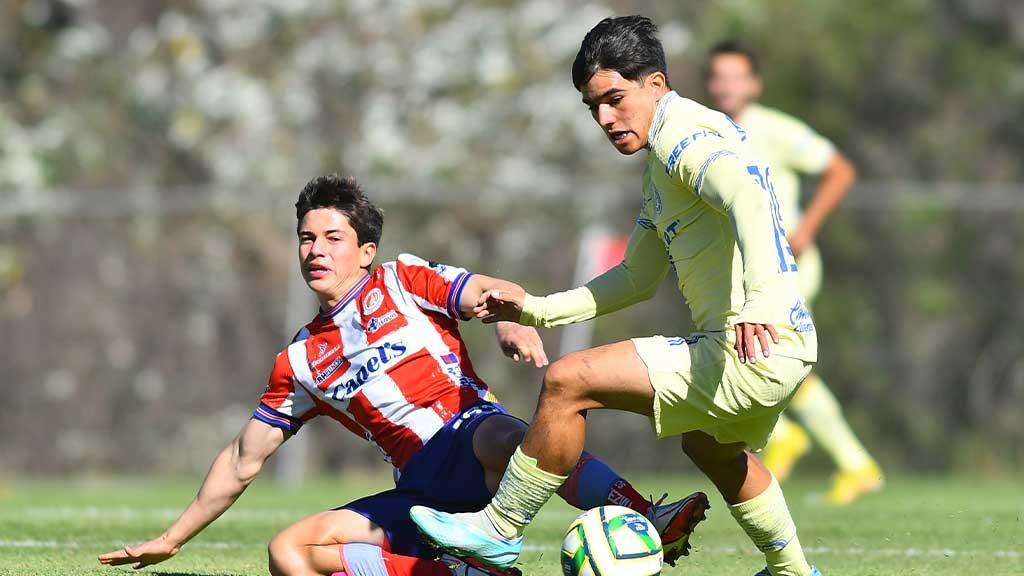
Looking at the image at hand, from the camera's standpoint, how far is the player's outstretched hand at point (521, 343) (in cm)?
428

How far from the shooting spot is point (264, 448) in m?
4.62

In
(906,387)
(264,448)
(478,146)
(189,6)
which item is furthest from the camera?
(189,6)

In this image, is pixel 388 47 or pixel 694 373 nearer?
pixel 694 373

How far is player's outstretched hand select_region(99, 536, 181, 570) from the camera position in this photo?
172 inches

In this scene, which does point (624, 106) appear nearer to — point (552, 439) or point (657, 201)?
point (657, 201)

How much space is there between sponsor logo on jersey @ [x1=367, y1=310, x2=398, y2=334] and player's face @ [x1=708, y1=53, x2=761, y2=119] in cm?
347

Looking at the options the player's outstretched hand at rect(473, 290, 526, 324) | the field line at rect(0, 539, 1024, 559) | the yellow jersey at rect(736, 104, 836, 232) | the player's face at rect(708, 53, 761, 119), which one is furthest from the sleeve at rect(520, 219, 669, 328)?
the yellow jersey at rect(736, 104, 836, 232)

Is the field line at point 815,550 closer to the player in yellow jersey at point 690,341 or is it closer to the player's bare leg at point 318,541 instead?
the player in yellow jersey at point 690,341

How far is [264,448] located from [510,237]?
7484 mm

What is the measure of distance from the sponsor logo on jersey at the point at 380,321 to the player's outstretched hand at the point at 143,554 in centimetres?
92

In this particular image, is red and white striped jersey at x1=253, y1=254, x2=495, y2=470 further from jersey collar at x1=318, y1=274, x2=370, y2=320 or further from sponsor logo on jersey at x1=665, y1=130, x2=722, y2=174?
sponsor logo on jersey at x1=665, y1=130, x2=722, y2=174

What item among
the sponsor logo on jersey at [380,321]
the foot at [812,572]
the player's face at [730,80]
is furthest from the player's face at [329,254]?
the player's face at [730,80]

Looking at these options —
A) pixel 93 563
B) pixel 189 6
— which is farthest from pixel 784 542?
pixel 189 6

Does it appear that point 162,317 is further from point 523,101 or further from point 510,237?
point 523,101
